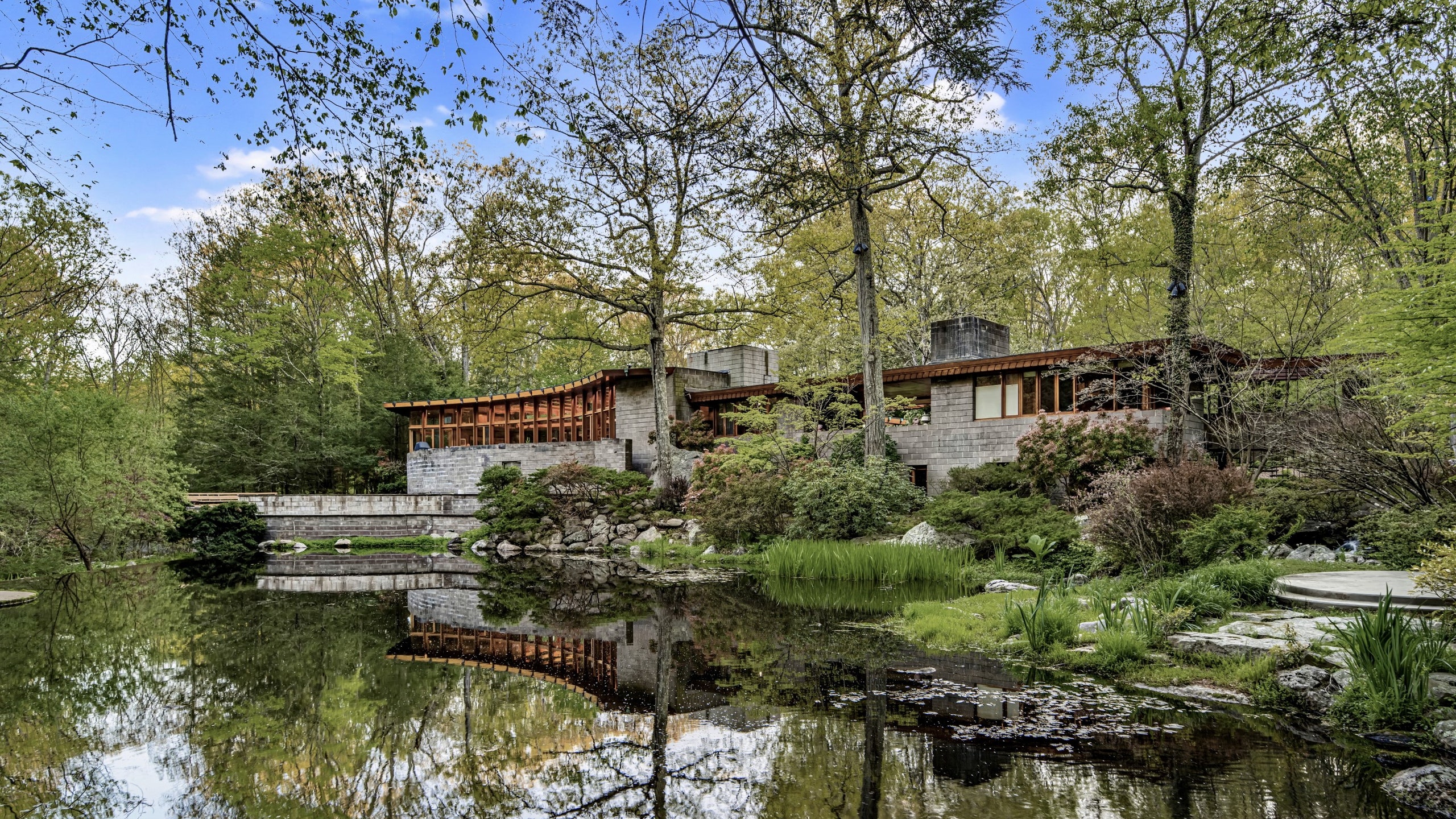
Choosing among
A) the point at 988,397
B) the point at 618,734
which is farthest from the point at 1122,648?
the point at 988,397

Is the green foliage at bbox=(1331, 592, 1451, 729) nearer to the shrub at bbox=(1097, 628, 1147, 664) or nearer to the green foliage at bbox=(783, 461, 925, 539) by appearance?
the shrub at bbox=(1097, 628, 1147, 664)

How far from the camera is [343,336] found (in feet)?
102

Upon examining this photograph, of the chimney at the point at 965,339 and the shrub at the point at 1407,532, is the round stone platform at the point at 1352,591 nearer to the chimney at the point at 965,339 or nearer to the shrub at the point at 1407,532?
the shrub at the point at 1407,532

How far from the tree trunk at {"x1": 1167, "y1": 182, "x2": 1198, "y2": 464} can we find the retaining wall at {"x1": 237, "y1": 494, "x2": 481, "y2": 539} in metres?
19.3

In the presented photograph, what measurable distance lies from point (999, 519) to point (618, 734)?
34.2 ft

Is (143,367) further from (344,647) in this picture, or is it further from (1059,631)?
(1059,631)

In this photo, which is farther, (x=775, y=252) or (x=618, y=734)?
(x=775, y=252)

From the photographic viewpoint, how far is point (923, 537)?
1437cm

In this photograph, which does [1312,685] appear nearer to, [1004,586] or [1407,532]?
[1407,532]

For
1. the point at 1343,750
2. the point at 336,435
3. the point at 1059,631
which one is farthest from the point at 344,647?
the point at 336,435

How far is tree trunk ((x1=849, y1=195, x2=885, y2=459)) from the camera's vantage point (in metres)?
18.0

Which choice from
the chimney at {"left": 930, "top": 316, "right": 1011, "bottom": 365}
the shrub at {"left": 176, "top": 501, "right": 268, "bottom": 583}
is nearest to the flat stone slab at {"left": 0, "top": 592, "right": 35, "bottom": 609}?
the shrub at {"left": 176, "top": 501, "right": 268, "bottom": 583}

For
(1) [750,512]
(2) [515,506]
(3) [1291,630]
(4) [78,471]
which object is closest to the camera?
(3) [1291,630]

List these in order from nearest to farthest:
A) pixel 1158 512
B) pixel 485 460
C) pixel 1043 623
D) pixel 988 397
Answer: pixel 1043 623 → pixel 1158 512 → pixel 988 397 → pixel 485 460
